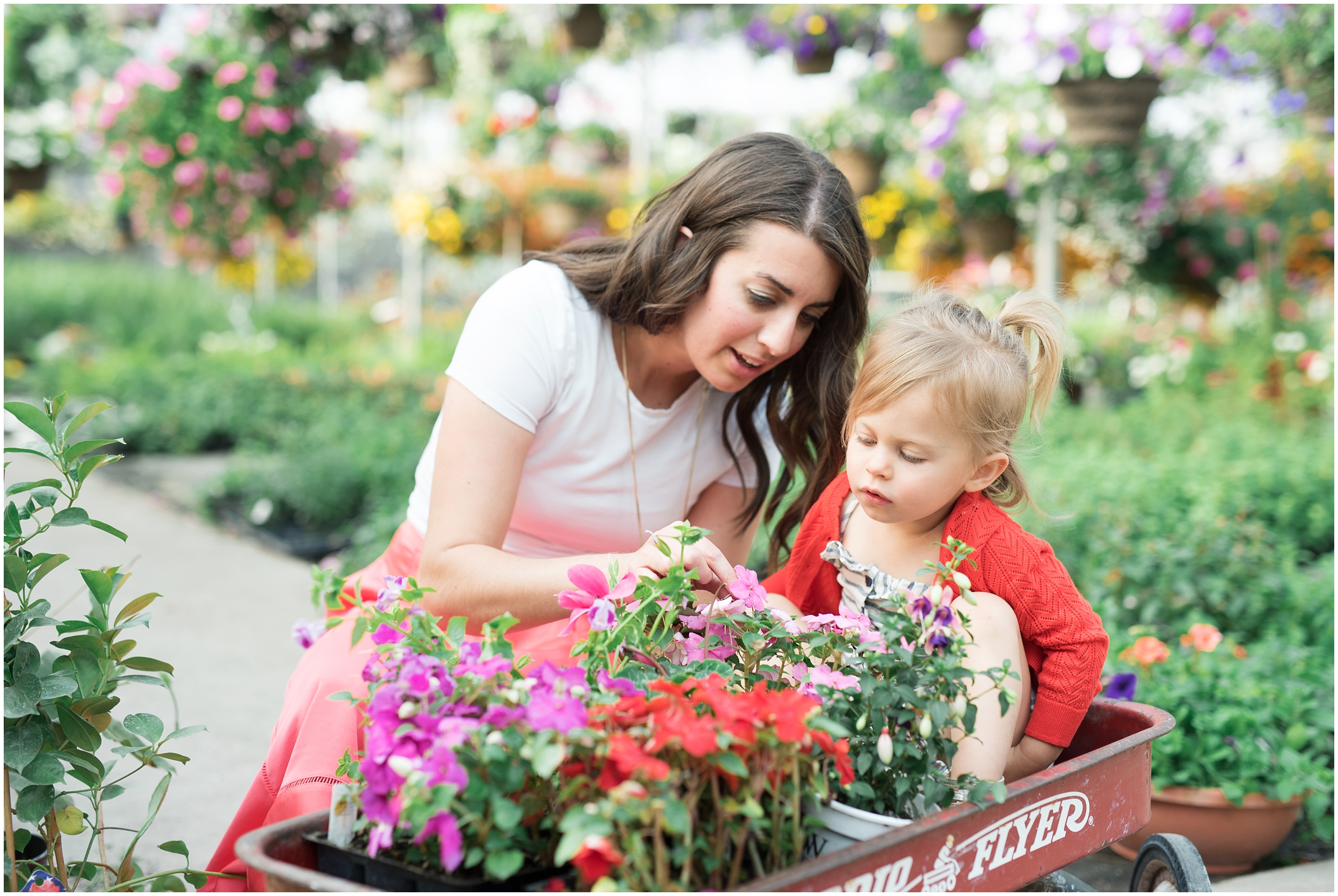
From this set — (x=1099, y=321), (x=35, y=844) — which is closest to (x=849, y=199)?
(x=35, y=844)

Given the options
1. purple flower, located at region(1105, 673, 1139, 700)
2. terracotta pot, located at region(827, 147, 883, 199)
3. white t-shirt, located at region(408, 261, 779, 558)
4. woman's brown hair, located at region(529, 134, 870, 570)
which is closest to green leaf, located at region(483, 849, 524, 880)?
white t-shirt, located at region(408, 261, 779, 558)

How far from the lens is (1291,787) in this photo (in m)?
1.81

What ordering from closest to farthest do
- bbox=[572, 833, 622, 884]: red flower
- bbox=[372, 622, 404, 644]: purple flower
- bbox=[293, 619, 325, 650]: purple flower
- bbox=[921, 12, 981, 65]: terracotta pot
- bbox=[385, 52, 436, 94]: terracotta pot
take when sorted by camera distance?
bbox=[572, 833, 622, 884]: red flower
bbox=[372, 622, 404, 644]: purple flower
bbox=[293, 619, 325, 650]: purple flower
bbox=[921, 12, 981, 65]: terracotta pot
bbox=[385, 52, 436, 94]: terracotta pot

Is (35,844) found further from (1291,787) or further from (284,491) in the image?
(284,491)

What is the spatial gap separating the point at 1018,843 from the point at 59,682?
1.06m

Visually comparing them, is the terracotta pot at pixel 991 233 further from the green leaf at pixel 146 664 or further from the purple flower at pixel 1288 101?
the green leaf at pixel 146 664

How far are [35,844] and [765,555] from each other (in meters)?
2.05

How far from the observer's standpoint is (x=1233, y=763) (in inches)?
74.7

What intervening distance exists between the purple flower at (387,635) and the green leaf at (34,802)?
469 millimetres

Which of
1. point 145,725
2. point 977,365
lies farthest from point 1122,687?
point 145,725

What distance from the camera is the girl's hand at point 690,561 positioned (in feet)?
3.74

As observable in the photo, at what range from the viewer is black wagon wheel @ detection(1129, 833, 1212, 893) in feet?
4.12

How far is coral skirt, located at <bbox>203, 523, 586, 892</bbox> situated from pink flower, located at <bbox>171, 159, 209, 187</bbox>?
3.90 meters

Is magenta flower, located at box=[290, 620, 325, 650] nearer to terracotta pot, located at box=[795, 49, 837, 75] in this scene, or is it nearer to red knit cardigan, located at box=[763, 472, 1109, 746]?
red knit cardigan, located at box=[763, 472, 1109, 746]
